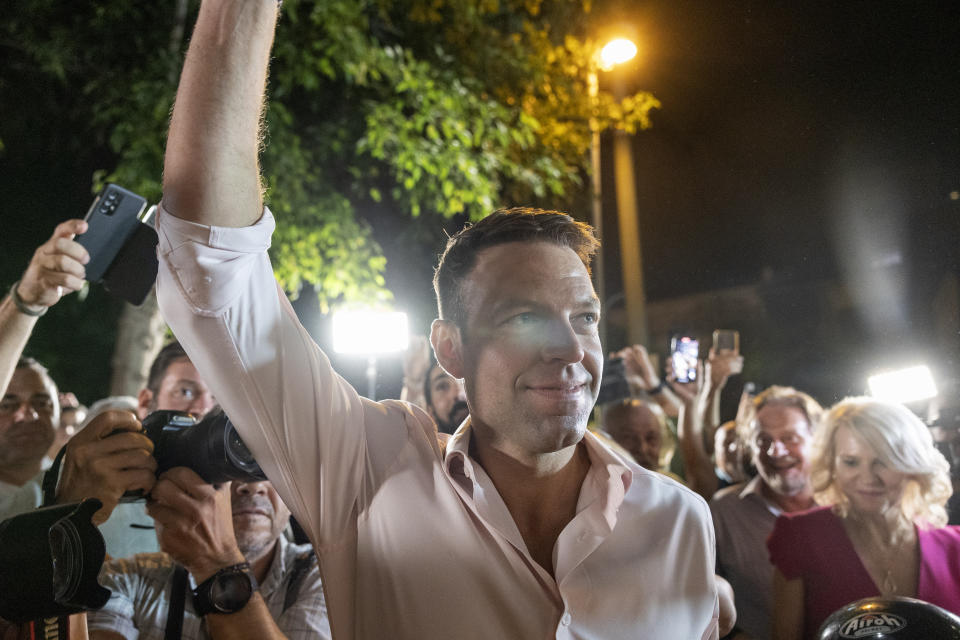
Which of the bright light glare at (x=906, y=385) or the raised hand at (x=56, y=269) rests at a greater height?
the raised hand at (x=56, y=269)

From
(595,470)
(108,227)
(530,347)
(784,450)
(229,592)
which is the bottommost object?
(229,592)

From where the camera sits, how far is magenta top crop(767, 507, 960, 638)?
2535 millimetres

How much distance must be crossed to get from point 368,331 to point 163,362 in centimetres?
281

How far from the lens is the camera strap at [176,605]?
204 centimetres

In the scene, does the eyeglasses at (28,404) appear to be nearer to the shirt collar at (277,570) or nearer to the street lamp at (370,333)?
the shirt collar at (277,570)

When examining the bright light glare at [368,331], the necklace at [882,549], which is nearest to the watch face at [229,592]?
the necklace at [882,549]

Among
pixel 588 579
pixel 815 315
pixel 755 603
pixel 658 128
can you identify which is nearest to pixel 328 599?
pixel 588 579

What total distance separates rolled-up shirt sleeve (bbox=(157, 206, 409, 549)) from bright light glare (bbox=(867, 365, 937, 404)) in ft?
8.76

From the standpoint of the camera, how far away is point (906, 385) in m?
3.33

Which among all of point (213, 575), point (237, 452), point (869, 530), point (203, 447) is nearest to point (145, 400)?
point (213, 575)

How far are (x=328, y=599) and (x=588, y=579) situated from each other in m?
0.51

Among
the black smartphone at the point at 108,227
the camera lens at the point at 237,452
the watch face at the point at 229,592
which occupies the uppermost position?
the black smartphone at the point at 108,227

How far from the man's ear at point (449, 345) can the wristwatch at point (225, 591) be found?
2.31 feet

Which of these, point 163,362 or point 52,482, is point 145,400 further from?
point 52,482
